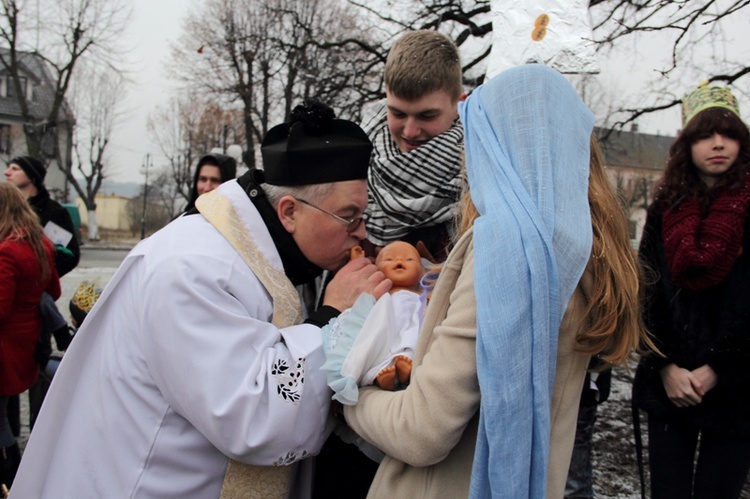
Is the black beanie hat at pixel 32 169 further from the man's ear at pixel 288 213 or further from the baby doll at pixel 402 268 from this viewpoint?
the baby doll at pixel 402 268

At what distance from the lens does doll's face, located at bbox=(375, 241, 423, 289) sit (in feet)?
6.36

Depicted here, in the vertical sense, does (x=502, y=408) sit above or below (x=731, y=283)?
below

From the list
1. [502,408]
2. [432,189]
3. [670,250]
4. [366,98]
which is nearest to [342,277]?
[432,189]

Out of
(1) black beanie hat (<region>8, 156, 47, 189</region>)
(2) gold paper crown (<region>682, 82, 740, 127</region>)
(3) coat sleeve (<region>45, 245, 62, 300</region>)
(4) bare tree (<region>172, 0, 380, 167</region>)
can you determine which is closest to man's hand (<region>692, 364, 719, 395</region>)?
(2) gold paper crown (<region>682, 82, 740, 127</region>)

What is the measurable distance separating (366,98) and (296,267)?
1086 centimetres

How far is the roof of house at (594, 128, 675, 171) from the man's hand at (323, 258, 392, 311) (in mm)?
855

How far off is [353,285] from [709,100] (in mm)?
2268

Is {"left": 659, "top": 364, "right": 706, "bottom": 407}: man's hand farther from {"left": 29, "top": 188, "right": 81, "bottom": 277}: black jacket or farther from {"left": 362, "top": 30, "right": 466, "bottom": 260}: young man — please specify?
{"left": 29, "top": 188, "right": 81, "bottom": 277}: black jacket

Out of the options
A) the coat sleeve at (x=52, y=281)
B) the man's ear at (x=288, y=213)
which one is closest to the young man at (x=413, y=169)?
the man's ear at (x=288, y=213)

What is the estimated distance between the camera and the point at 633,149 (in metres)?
24.3

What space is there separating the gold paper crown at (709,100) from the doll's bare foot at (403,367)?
2.27 meters

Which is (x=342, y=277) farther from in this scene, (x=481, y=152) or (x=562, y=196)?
(x=562, y=196)

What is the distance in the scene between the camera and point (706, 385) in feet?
8.64

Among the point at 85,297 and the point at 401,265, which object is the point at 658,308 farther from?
the point at 85,297
